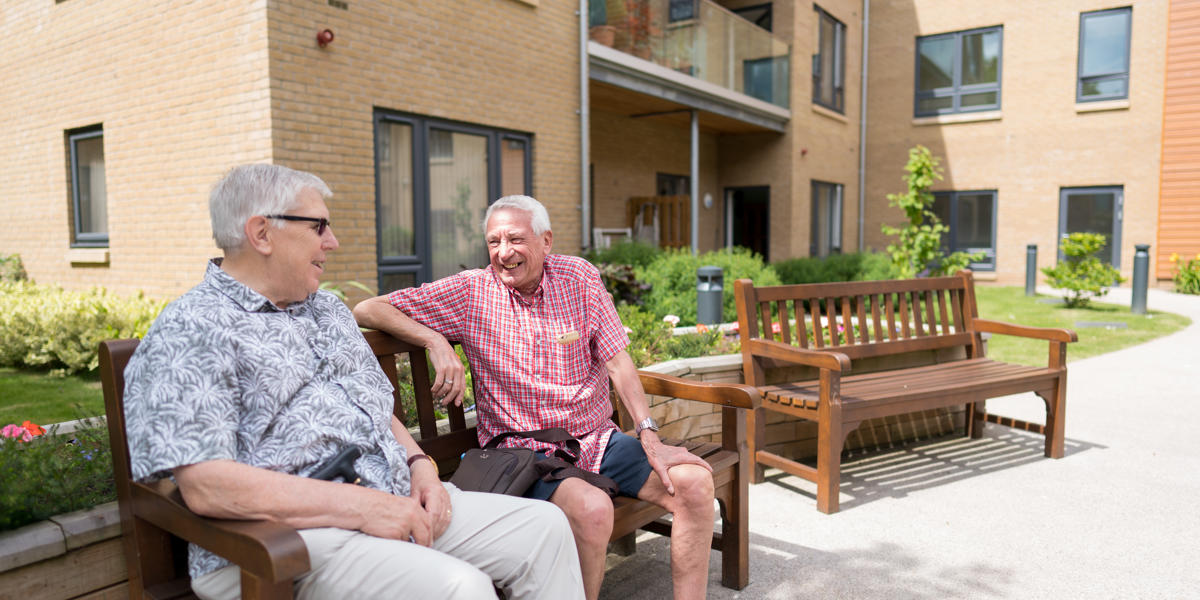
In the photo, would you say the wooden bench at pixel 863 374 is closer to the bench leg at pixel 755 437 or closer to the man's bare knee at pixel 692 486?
the bench leg at pixel 755 437

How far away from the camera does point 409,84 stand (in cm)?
795

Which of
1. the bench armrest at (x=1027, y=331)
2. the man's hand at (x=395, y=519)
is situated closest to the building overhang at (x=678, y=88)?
the bench armrest at (x=1027, y=331)

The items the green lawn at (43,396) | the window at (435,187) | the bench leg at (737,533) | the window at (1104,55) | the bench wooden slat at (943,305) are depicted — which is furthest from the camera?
the window at (1104,55)

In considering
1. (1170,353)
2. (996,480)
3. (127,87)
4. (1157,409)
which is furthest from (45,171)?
(1170,353)

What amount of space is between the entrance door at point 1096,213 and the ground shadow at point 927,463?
15.3 meters

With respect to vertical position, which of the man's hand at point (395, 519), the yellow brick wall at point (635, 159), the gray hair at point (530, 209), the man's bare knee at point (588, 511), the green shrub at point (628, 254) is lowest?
the man's bare knee at point (588, 511)

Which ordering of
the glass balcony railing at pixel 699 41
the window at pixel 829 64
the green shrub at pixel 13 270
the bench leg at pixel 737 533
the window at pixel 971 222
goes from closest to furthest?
the bench leg at pixel 737 533 < the green shrub at pixel 13 270 < the glass balcony railing at pixel 699 41 < the window at pixel 829 64 < the window at pixel 971 222

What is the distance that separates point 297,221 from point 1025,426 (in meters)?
5.08

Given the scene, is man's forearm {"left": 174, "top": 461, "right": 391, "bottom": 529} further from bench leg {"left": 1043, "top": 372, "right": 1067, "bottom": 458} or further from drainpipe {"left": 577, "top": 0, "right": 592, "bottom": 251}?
drainpipe {"left": 577, "top": 0, "right": 592, "bottom": 251}

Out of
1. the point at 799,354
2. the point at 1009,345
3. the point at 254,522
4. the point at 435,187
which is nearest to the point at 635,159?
the point at 435,187

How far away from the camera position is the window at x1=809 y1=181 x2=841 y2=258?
61.1 ft

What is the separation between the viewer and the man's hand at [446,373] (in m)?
2.68

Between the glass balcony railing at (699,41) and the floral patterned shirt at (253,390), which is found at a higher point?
the glass balcony railing at (699,41)

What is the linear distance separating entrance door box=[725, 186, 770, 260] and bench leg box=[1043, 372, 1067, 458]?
13576mm
